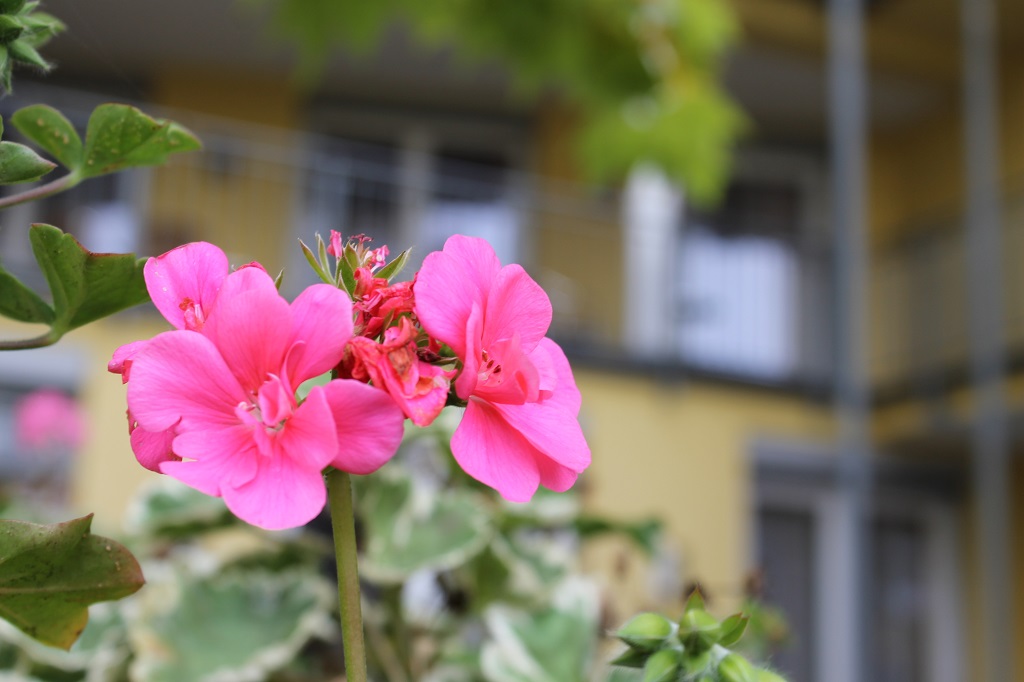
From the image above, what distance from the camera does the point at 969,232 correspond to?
709 centimetres

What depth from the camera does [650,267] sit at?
6.83 m

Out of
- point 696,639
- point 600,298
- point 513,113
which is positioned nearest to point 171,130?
point 696,639

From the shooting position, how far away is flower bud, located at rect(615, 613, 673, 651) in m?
0.52

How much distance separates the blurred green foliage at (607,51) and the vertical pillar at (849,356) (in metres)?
0.96

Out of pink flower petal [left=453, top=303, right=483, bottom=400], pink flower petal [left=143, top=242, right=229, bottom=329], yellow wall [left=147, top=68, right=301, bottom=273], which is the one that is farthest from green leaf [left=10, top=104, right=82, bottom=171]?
yellow wall [left=147, top=68, right=301, bottom=273]

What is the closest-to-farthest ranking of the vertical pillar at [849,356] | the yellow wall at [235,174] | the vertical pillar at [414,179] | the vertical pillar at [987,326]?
the vertical pillar at [849,356]
the vertical pillar at [987,326]
the yellow wall at [235,174]
the vertical pillar at [414,179]

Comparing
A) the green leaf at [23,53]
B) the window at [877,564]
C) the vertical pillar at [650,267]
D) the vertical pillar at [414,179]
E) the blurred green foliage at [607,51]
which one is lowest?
the window at [877,564]

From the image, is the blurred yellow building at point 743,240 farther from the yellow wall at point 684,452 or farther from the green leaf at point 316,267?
the green leaf at point 316,267

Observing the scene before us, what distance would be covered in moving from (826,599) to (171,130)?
715cm

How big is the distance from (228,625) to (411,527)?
0.71 feet

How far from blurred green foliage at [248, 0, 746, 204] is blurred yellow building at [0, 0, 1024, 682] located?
2723 mm

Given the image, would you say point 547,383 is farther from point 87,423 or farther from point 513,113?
point 513,113

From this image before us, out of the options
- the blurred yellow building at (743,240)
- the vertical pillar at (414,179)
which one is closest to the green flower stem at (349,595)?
the blurred yellow building at (743,240)

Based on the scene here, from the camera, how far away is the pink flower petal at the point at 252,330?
0.40m
